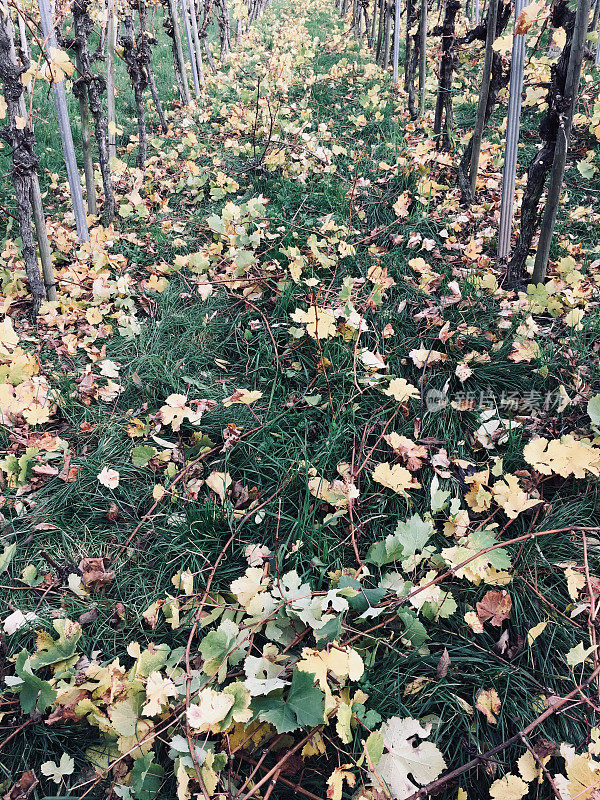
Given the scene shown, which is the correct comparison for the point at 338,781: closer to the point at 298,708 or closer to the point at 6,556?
the point at 298,708

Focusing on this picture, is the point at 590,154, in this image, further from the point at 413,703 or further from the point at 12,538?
the point at 12,538

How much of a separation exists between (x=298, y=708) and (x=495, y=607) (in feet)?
2.00

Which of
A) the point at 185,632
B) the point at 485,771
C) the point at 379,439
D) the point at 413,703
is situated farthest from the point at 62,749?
the point at 379,439

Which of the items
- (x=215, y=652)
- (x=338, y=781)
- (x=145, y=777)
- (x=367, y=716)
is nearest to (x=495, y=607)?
(x=367, y=716)

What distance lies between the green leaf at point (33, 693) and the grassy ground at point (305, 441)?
89mm

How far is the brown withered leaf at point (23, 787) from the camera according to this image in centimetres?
111

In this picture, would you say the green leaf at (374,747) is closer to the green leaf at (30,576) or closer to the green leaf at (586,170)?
the green leaf at (30,576)

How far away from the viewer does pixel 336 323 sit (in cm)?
232

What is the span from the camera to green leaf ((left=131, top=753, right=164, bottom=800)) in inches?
41.6

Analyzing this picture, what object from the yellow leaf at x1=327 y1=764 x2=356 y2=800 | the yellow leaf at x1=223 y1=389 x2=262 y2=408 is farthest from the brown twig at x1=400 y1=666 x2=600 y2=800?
the yellow leaf at x1=223 y1=389 x2=262 y2=408

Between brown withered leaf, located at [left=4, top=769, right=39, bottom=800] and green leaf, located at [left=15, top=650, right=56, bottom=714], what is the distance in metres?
0.13

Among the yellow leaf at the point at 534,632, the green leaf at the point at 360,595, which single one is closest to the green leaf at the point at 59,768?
the green leaf at the point at 360,595

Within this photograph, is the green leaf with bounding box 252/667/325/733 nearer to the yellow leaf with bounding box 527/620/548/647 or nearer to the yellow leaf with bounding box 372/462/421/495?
the yellow leaf with bounding box 527/620/548/647

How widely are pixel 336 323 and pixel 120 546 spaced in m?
1.32
